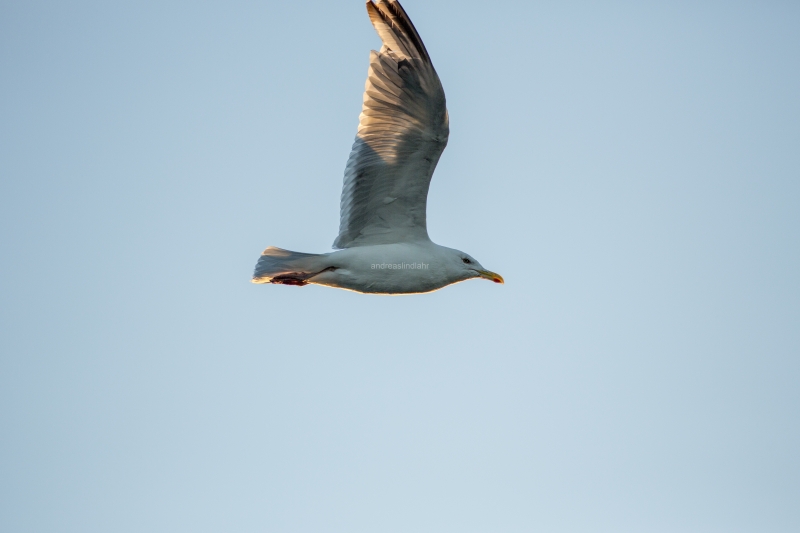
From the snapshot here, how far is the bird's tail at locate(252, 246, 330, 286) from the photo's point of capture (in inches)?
519

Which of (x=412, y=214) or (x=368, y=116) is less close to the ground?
(x=368, y=116)

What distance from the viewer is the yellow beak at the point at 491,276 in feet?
45.8

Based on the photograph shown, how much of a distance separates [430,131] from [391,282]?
1708 millimetres

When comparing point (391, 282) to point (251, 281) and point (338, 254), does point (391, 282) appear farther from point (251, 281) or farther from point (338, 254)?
point (251, 281)

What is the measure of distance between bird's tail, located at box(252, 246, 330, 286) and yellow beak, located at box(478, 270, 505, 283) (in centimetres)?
193

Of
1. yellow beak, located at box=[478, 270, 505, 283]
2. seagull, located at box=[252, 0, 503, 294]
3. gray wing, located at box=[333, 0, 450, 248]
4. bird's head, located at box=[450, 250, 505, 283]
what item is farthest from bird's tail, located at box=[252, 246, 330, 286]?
yellow beak, located at box=[478, 270, 505, 283]

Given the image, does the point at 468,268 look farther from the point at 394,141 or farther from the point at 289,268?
the point at 289,268

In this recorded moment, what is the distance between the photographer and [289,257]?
13.2 meters

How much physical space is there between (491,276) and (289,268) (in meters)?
2.44

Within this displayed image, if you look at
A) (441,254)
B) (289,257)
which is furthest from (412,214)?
(289,257)

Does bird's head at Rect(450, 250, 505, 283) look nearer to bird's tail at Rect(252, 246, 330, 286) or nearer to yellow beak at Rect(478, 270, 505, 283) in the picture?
yellow beak at Rect(478, 270, 505, 283)

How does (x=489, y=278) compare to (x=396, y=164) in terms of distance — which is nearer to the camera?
(x=396, y=164)

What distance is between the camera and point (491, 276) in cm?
1399

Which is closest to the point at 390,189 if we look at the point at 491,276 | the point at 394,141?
the point at 394,141
